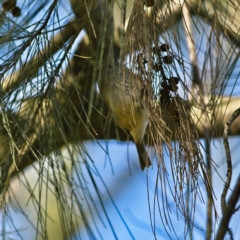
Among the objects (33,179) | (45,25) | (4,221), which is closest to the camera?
(45,25)

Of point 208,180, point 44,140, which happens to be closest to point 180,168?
point 208,180

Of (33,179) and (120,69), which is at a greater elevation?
(120,69)

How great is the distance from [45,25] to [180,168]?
1.39ft

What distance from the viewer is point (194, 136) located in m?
1.14

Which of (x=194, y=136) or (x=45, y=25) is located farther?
(x=45, y=25)

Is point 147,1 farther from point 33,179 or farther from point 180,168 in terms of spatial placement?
point 33,179

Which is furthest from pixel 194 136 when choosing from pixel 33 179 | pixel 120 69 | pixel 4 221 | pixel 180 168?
pixel 33 179

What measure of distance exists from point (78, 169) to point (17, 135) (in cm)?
21

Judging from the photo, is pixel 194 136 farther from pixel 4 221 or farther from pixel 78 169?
pixel 4 221

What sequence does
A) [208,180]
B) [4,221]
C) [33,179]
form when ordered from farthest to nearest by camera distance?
[33,179], [4,221], [208,180]

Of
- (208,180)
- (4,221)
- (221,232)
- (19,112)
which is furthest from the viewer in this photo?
(4,221)

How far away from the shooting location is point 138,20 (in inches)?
42.5

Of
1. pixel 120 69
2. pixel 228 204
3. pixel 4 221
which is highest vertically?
pixel 120 69

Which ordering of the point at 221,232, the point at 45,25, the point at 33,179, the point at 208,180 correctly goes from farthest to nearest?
the point at 33,179 → the point at 45,25 → the point at 208,180 → the point at 221,232
